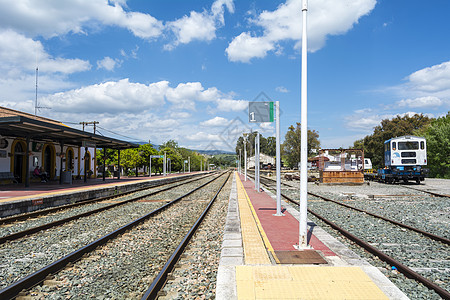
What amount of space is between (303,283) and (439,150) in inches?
1771

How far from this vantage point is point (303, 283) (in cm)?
396

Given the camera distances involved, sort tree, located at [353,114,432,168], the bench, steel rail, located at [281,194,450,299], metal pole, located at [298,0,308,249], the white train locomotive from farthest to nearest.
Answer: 1. tree, located at [353,114,432,168]
2. the white train locomotive
3. the bench
4. metal pole, located at [298,0,308,249]
5. steel rail, located at [281,194,450,299]

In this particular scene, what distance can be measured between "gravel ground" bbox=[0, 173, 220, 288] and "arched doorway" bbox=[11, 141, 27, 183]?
14.5 metres

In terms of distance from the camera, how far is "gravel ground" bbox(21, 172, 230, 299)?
410 cm

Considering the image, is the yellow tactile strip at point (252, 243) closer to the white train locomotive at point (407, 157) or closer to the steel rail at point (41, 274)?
Result: the steel rail at point (41, 274)

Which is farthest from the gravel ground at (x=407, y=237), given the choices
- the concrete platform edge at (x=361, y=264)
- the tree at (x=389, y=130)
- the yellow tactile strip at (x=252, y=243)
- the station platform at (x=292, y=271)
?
the tree at (x=389, y=130)

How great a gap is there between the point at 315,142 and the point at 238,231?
6827cm

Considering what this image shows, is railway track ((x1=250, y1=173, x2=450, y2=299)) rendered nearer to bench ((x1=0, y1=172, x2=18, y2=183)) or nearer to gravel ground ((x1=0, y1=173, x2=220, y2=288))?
gravel ground ((x1=0, y1=173, x2=220, y2=288))

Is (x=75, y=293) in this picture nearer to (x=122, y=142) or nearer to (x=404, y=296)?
(x=404, y=296)

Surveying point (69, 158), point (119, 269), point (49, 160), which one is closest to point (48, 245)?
point (119, 269)

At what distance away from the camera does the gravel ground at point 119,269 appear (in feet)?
13.4

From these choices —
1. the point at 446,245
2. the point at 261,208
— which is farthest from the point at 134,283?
the point at 261,208

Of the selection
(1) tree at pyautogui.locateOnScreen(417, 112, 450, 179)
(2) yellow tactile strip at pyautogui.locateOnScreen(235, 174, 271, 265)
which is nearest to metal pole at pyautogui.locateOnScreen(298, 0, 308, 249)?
(2) yellow tactile strip at pyautogui.locateOnScreen(235, 174, 271, 265)

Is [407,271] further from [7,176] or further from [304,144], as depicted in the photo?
[7,176]
